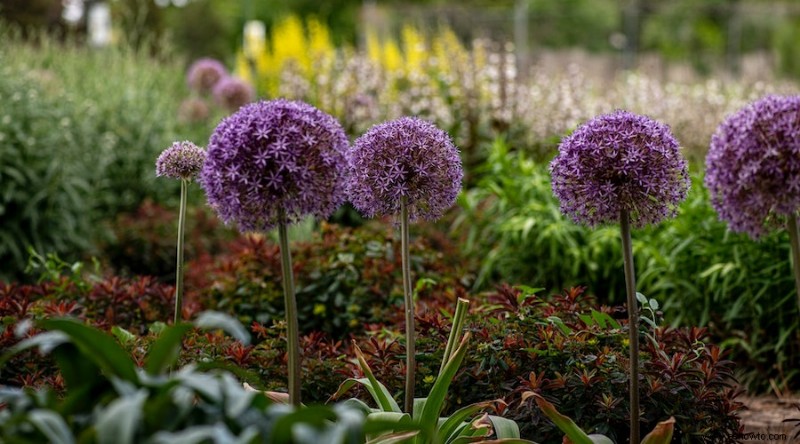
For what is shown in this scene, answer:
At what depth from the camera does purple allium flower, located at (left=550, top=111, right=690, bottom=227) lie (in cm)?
267

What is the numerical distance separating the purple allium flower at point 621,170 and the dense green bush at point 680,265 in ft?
6.77

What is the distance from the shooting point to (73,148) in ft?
23.0

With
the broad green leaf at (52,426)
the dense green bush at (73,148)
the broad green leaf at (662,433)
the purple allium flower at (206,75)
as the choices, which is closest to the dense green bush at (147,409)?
the broad green leaf at (52,426)

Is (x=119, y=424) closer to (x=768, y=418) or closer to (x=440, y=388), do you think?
(x=440, y=388)

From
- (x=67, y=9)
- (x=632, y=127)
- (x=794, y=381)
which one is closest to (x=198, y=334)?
(x=632, y=127)

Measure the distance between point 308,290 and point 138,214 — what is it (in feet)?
11.9

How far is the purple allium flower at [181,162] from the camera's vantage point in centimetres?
286

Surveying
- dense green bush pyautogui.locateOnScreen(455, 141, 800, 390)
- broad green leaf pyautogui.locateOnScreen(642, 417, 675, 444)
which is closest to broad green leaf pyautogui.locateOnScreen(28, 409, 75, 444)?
broad green leaf pyautogui.locateOnScreen(642, 417, 675, 444)

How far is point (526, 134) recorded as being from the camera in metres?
7.85

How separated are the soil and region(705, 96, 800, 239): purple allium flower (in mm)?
1113

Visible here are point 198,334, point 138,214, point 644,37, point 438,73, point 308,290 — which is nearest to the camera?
point 198,334

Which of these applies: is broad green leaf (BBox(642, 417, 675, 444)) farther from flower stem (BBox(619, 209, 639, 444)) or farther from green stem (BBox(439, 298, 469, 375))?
green stem (BBox(439, 298, 469, 375))

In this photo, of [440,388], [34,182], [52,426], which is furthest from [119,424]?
[34,182]

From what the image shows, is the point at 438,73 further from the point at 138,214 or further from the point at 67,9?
the point at 67,9
